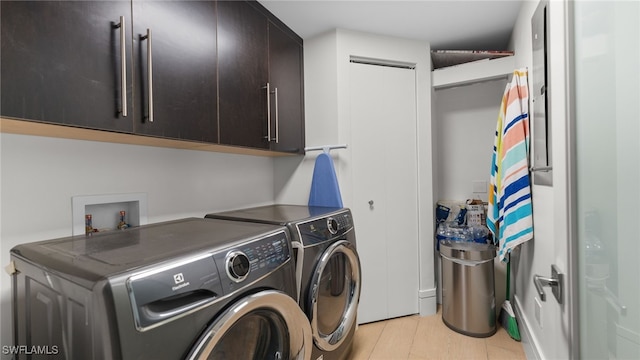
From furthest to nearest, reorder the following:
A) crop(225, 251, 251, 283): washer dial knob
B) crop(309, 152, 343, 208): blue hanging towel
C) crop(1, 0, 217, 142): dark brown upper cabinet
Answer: crop(309, 152, 343, 208): blue hanging towel, crop(225, 251, 251, 283): washer dial knob, crop(1, 0, 217, 142): dark brown upper cabinet

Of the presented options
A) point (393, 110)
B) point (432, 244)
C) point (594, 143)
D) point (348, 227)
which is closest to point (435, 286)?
point (432, 244)

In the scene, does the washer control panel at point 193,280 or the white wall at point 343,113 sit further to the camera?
the white wall at point 343,113

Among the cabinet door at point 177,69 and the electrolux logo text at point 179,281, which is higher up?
the cabinet door at point 177,69

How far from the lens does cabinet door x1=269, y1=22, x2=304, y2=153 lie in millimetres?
1771

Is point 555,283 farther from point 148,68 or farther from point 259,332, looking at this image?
point 148,68

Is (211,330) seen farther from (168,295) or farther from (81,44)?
(81,44)

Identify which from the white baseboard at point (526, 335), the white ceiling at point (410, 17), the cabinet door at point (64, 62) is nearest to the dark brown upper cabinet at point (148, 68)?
the cabinet door at point (64, 62)

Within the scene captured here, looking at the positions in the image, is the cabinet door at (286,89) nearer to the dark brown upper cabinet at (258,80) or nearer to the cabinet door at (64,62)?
the dark brown upper cabinet at (258,80)

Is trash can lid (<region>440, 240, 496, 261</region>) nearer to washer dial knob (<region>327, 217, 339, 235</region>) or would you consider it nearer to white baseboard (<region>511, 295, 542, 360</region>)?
white baseboard (<region>511, 295, 542, 360</region>)

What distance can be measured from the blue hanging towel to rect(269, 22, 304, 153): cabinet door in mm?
210

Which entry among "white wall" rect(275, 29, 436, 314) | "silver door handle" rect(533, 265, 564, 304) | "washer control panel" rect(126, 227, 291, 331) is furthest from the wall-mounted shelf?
"washer control panel" rect(126, 227, 291, 331)

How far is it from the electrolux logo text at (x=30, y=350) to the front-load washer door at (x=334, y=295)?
33.5 inches

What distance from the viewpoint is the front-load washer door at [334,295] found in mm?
1286

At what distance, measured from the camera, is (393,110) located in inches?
87.0
